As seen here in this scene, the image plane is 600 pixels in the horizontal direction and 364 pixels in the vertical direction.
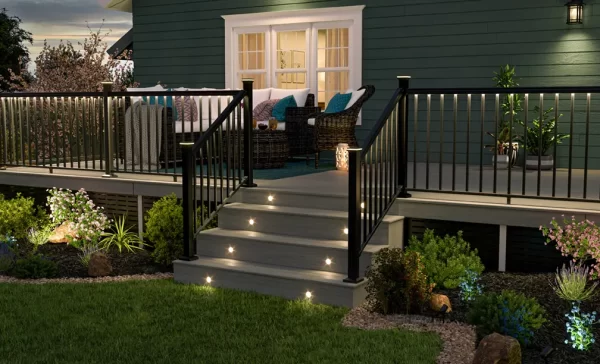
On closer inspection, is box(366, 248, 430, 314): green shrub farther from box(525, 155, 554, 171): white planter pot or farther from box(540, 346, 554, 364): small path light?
box(525, 155, 554, 171): white planter pot

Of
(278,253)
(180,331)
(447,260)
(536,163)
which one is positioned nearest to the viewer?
(180,331)

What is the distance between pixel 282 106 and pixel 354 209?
180 inches

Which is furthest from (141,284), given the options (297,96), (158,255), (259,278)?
(297,96)

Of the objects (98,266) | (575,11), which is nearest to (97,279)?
(98,266)

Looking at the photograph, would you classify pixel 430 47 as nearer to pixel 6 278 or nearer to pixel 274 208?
pixel 274 208

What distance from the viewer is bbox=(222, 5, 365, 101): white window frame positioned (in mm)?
9797

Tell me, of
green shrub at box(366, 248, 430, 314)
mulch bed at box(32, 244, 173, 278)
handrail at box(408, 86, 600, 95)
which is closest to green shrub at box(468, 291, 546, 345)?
green shrub at box(366, 248, 430, 314)

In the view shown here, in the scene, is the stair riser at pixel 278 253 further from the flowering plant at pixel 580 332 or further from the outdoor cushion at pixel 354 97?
the outdoor cushion at pixel 354 97

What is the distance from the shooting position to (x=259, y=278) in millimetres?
5570

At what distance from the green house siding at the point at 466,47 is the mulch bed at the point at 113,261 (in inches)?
156

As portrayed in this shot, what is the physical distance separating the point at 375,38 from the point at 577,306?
5.51 m

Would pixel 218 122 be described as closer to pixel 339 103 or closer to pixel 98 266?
pixel 98 266

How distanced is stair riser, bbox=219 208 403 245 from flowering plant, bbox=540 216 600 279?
1.10 meters

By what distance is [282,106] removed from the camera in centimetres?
956
